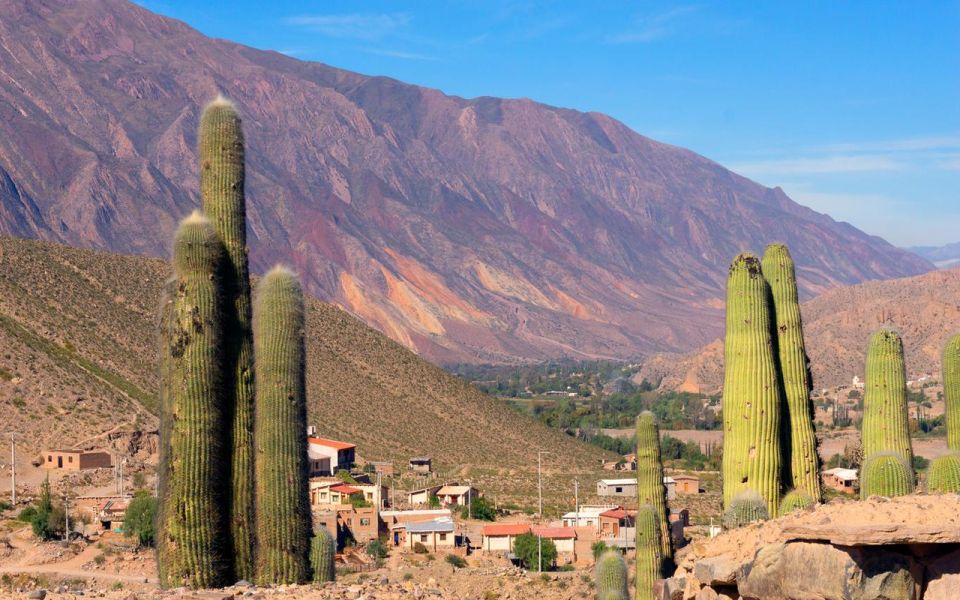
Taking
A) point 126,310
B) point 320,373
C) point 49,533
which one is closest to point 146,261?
point 126,310

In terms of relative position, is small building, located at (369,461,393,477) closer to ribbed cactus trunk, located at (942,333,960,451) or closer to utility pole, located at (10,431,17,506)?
utility pole, located at (10,431,17,506)

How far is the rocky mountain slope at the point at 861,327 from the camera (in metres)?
137

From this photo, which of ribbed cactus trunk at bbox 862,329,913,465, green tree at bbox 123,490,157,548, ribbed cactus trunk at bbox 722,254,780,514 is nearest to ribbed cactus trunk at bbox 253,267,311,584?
ribbed cactus trunk at bbox 722,254,780,514

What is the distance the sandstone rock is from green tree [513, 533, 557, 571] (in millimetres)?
31971

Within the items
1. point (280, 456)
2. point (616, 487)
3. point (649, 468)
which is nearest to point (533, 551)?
point (616, 487)

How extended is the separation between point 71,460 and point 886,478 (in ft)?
143

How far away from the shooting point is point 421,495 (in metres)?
57.7

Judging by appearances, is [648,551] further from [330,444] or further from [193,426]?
[330,444]

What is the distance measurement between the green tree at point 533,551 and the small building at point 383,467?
2148 centimetres

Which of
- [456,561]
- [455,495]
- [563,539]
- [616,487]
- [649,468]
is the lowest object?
[456,561]

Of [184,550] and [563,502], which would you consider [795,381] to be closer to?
[184,550]

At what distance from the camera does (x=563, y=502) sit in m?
61.8

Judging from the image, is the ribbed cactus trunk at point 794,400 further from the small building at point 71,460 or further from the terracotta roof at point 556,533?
the small building at point 71,460

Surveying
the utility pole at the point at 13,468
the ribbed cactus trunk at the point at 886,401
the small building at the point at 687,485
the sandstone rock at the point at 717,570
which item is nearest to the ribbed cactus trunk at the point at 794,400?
the ribbed cactus trunk at the point at 886,401
